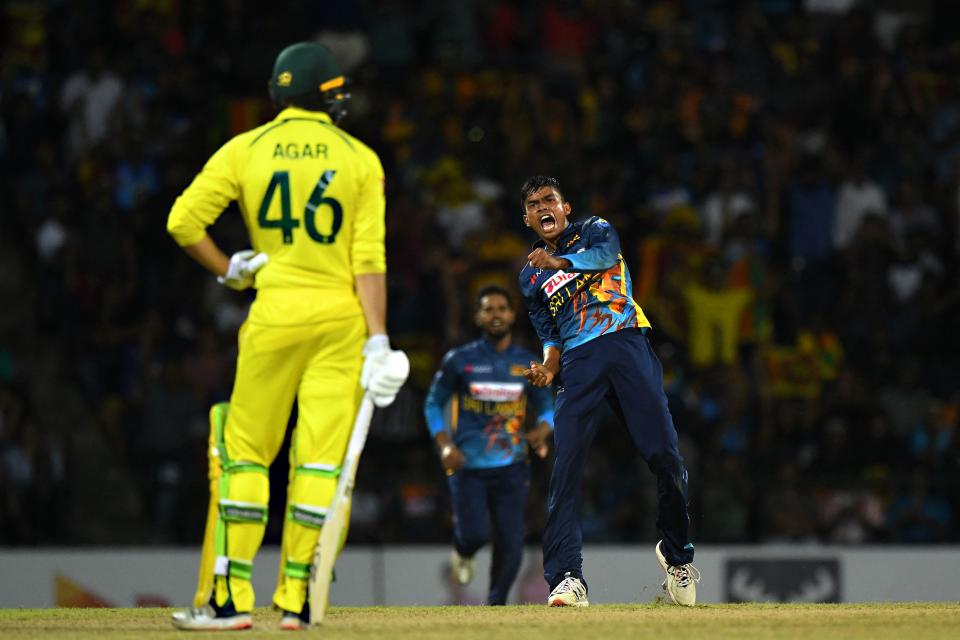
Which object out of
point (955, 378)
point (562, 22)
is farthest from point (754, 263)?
point (562, 22)

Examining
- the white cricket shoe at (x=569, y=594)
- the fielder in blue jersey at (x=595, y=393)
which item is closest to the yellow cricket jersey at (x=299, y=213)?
the fielder in blue jersey at (x=595, y=393)

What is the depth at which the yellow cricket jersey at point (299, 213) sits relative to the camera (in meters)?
7.06

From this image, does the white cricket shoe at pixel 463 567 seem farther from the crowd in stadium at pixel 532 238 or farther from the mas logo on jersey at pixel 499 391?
the crowd in stadium at pixel 532 238

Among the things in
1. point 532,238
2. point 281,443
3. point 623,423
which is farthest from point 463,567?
point 281,443

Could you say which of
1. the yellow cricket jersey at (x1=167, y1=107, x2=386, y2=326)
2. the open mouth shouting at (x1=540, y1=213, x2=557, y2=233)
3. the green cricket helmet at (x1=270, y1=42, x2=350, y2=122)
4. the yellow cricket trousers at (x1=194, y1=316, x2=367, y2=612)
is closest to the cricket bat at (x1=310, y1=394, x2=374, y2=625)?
the yellow cricket trousers at (x1=194, y1=316, x2=367, y2=612)

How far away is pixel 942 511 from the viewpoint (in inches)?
557

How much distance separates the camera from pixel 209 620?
7.08 meters

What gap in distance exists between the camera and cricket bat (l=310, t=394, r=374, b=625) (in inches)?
278

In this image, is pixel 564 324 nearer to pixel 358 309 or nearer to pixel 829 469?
pixel 358 309

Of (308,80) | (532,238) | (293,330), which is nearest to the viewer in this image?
(293,330)

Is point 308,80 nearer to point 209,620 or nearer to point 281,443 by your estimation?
point 281,443

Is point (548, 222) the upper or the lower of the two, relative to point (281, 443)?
upper

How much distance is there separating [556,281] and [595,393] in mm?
641

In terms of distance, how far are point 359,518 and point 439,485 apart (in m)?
0.77
